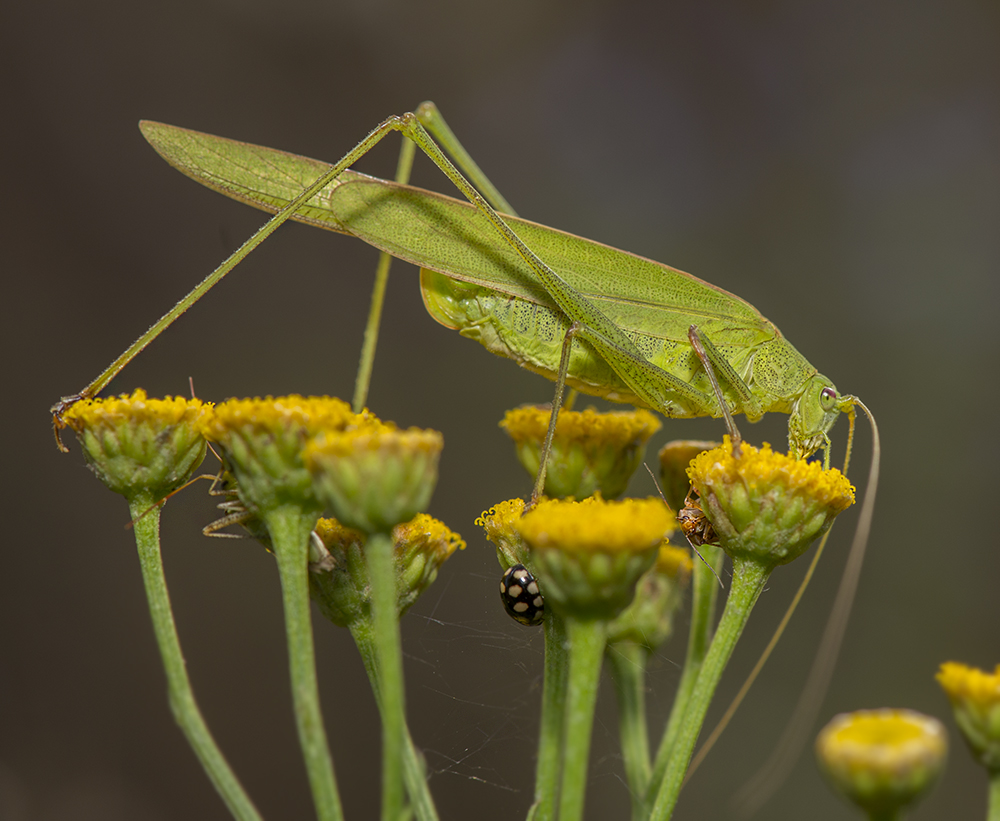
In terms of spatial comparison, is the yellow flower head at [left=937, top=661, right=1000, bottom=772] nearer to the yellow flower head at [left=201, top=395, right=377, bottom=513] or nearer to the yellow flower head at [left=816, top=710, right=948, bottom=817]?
the yellow flower head at [left=816, top=710, right=948, bottom=817]

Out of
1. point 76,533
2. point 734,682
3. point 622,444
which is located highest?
point 622,444

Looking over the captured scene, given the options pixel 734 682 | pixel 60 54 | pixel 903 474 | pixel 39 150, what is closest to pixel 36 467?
pixel 39 150

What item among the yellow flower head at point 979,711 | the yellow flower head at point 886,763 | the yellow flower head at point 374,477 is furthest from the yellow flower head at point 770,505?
the yellow flower head at point 374,477

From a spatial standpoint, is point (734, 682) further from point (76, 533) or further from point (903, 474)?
point (76, 533)

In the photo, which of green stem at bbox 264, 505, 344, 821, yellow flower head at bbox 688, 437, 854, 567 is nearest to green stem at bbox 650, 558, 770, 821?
yellow flower head at bbox 688, 437, 854, 567

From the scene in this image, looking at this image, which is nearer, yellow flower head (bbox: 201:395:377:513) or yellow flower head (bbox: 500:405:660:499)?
yellow flower head (bbox: 201:395:377:513)

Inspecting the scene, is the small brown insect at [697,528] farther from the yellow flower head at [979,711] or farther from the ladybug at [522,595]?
the yellow flower head at [979,711]

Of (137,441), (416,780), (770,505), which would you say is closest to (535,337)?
(770,505)
